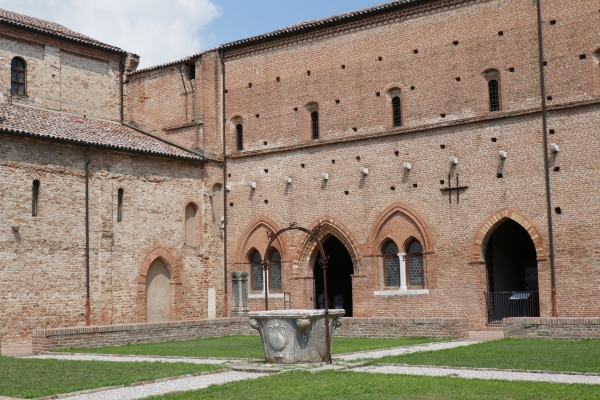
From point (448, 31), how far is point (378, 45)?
2.43 meters

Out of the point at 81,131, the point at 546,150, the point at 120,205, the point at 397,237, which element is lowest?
the point at 397,237

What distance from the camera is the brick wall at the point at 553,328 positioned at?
17906 millimetres

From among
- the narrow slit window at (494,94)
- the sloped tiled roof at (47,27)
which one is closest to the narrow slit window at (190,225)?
the sloped tiled roof at (47,27)

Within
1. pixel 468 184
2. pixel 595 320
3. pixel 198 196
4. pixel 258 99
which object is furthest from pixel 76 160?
pixel 595 320

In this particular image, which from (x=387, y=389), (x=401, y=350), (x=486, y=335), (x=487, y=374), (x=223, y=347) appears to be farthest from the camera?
(x=486, y=335)

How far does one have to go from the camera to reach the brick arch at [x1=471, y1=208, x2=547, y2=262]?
23.0 metres

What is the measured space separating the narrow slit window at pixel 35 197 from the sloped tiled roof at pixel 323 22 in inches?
358

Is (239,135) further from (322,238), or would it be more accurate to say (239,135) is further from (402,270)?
(402,270)

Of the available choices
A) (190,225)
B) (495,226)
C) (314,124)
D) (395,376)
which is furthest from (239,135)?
(395,376)

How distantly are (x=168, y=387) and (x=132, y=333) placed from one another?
948cm

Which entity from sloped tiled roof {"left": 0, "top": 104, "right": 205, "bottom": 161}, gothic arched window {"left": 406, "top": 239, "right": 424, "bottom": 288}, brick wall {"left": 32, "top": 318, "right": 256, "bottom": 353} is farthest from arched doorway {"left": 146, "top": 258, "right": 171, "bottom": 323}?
gothic arched window {"left": 406, "top": 239, "right": 424, "bottom": 288}

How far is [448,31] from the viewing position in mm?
24969

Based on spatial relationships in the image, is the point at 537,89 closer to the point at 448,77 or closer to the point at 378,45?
the point at 448,77

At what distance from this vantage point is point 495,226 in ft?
78.3
